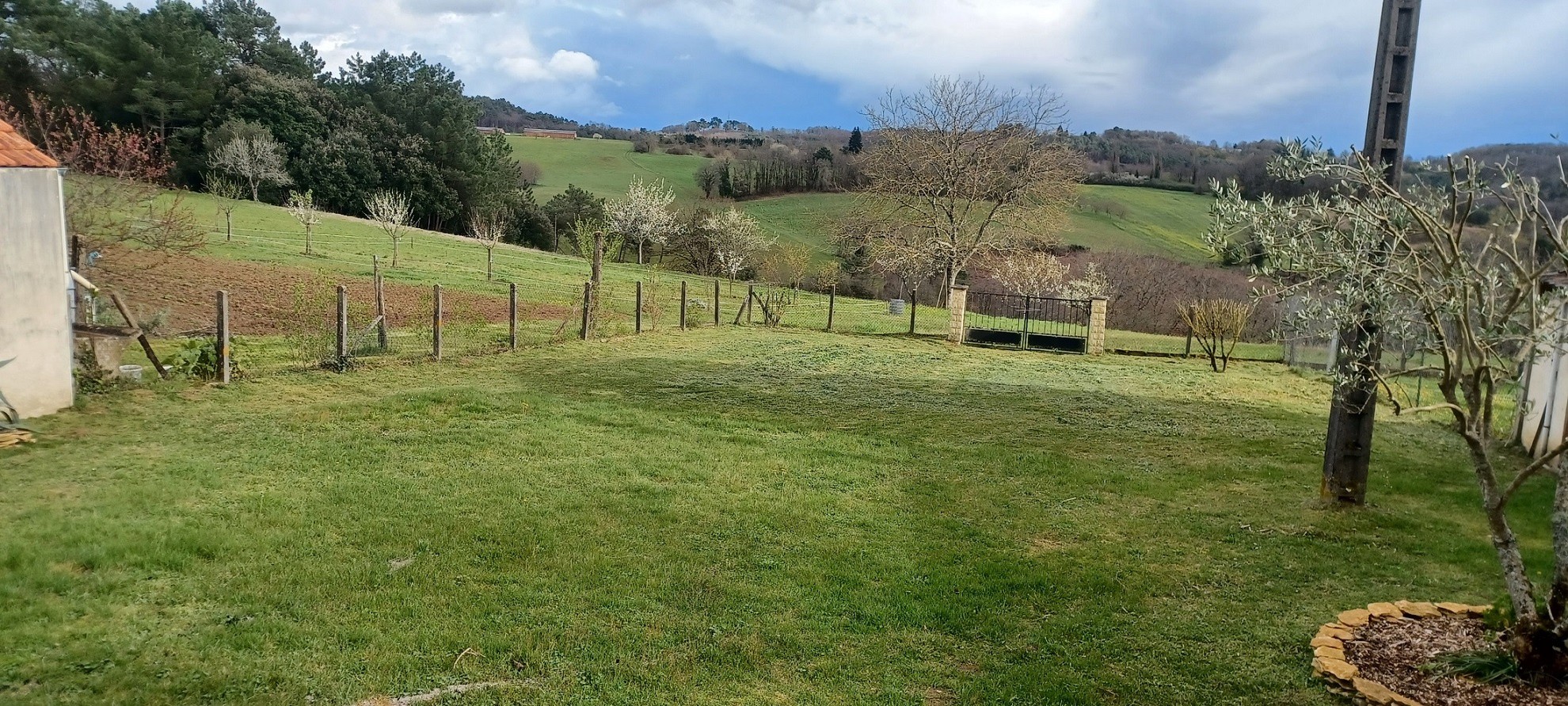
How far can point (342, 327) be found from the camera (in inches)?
479

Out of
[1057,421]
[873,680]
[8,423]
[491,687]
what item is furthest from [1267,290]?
[8,423]

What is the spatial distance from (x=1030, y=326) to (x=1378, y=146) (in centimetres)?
1766

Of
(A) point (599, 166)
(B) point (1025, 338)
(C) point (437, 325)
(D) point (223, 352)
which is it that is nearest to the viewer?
(D) point (223, 352)

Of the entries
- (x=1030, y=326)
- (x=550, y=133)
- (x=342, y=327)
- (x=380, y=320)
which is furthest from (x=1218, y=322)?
(x=550, y=133)

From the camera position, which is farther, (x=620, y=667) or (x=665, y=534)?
(x=665, y=534)

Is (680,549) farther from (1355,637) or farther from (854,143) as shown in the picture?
(854,143)

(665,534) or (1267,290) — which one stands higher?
(1267,290)

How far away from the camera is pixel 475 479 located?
7.77 m

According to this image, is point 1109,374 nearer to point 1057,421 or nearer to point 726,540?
point 1057,421

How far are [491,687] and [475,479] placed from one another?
3.81 meters

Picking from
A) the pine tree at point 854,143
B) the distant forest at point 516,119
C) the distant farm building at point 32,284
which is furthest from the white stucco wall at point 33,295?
the distant forest at point 516,119

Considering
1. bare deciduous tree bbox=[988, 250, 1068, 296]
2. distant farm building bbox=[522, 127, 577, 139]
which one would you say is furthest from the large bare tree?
distant farm building bbox=[522, 127, 577, 139]

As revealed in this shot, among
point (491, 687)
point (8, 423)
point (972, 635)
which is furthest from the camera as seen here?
point (8, 423)

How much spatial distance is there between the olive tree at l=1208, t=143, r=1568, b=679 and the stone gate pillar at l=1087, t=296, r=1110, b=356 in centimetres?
1494
